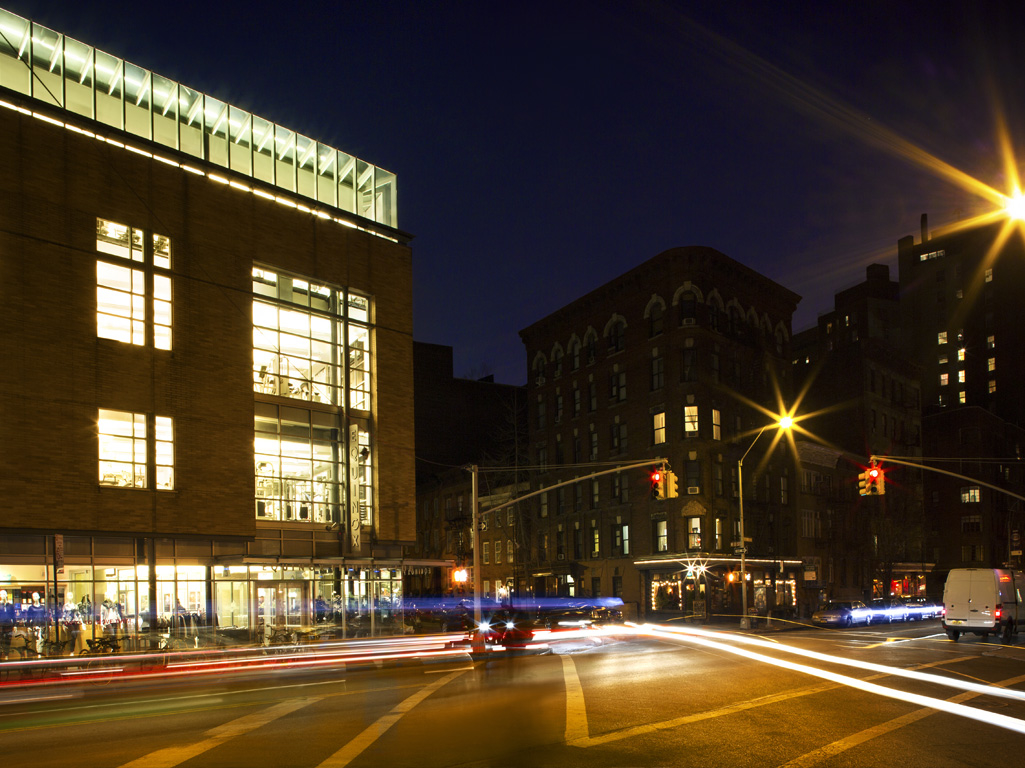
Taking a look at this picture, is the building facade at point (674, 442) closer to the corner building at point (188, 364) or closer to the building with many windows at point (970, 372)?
the corner building at point (188, 364)

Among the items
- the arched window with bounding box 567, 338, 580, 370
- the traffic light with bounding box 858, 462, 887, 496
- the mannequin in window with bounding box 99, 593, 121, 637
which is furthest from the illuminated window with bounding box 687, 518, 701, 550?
the mannequin in window with bounding box 99, 593, 121, 637

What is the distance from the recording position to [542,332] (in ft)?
237

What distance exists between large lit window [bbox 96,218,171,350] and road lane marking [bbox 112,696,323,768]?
19.5m

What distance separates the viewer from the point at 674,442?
188 ft

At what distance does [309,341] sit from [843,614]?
96.7 ft

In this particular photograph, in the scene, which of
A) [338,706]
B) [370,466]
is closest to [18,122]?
[370,466]

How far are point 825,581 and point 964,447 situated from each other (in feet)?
98.5

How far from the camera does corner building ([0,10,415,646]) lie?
2973 centimetres

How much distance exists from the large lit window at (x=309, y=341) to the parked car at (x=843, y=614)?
83.5 feet

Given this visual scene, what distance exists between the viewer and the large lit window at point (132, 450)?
30.9 m

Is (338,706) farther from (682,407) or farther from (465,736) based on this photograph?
(682,407)

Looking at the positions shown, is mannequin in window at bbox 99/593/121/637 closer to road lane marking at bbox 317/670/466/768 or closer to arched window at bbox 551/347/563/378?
road lane marking at bbox 317/670/466/768

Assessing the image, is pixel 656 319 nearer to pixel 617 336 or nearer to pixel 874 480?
pixel 617 336

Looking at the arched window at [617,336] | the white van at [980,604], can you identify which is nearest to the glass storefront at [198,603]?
the white van at [980,604]
